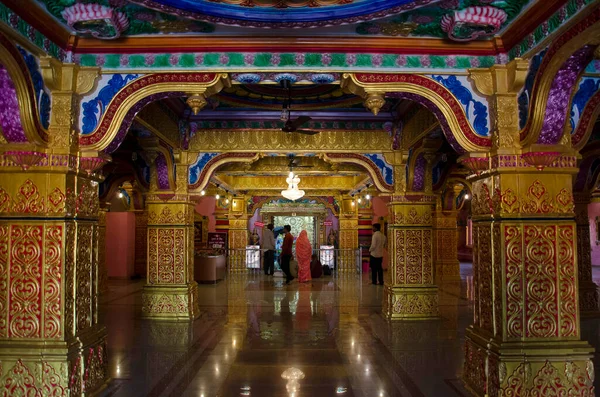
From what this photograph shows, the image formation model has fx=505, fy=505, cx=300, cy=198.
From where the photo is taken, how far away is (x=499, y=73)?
4133mm

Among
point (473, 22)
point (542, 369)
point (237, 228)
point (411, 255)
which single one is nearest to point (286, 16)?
point (473, 22)

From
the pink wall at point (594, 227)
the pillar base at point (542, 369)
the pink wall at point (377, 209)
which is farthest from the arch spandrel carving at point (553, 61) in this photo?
the pink wall at point (594, 227)

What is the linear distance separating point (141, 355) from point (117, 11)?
3.65 meters

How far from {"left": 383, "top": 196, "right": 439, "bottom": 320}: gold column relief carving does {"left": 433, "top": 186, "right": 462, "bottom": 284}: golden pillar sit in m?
6.47

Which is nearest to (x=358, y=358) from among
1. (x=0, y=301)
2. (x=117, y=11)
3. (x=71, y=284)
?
(x=71, y=284)

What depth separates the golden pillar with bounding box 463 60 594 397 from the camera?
12.6ft

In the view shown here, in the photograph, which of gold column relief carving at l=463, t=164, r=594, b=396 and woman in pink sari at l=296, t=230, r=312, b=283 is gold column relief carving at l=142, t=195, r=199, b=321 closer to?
gold column relief carving at l=463, t=164, r=594, b=396

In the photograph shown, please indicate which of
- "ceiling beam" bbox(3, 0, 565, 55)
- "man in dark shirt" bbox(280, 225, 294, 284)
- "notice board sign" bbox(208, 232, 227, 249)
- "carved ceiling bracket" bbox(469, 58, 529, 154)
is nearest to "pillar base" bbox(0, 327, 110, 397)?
"ceiling beam" bbox(3, 0, 565, 55)

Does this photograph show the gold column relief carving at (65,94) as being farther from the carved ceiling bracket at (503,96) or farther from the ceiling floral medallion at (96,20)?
the carved ceiling bracket at (503,96)

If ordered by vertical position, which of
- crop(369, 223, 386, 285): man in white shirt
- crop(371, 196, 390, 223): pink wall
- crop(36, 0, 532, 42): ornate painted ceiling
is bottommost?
crop(369, 223, 386, 285): man in white shirt

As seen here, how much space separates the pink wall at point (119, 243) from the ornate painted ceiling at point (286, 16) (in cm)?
1055

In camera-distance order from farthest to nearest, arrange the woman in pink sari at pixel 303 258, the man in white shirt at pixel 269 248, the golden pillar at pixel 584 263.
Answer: the man in white shirt at pixel 269 248 → the woman in pink sari at pixel 303 258 → the golden pillar at pixel 584 263

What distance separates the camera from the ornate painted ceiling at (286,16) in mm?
3449

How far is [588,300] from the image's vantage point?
8219 millimetres
